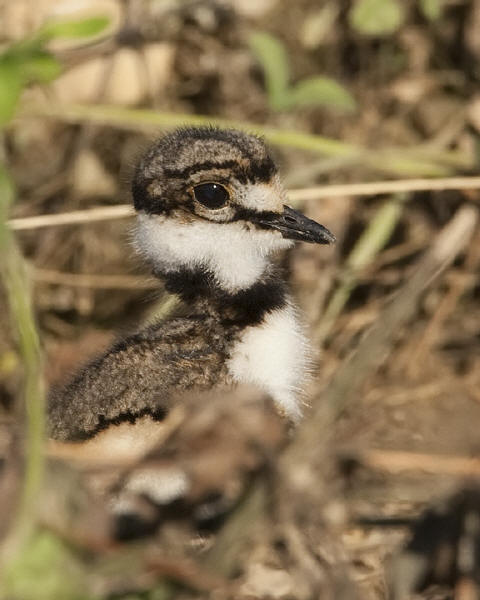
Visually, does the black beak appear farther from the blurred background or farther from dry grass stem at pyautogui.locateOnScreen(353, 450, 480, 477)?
dry grass stem at pyautogui.locateOnScreen(353, 450, 480, 477)

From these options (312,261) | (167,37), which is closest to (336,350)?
(312,261)

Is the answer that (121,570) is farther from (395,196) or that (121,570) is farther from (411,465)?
(395,196)

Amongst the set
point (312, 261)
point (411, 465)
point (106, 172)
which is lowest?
point (411, 465)

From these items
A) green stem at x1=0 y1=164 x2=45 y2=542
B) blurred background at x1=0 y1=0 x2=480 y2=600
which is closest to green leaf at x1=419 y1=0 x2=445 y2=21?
blurred background at x1=0 y1=0 x2=480 y2=600

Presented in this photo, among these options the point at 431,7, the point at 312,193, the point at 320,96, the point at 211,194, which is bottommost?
the point at 211,194

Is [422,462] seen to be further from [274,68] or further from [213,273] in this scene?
[274,68]

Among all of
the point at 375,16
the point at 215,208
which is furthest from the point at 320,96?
the point at 215,208

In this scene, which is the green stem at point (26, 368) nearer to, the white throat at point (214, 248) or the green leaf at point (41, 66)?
the green leaf at point (41, 66)
